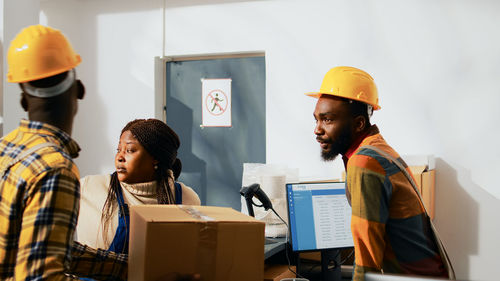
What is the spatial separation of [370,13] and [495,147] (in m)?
1.30

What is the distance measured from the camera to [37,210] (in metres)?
0.98

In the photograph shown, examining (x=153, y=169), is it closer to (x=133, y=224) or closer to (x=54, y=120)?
(x=133, y=224)

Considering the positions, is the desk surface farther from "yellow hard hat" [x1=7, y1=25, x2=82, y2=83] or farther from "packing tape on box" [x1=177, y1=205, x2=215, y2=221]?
"yellow hard hat" [x1=7, y1=25, x2=82, y2=83]

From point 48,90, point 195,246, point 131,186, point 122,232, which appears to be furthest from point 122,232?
point 48,90

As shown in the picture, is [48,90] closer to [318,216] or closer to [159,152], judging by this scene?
[159,152]

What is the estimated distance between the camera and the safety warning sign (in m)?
4.11

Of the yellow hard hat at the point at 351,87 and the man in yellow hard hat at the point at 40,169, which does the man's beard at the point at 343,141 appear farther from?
the man in yellow hard hat at the point at 40,169

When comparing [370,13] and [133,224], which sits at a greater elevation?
[370,13]

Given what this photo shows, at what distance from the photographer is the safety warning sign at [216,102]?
4.11 metres

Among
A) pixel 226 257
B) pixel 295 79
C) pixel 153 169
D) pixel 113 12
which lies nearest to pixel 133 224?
pixel 226 257

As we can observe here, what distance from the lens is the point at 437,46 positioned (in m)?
3.46

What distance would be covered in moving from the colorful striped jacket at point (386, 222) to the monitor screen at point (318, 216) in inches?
28.1

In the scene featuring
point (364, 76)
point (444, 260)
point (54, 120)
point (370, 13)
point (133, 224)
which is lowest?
point (444, 260)

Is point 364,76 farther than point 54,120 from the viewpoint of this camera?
Yes
